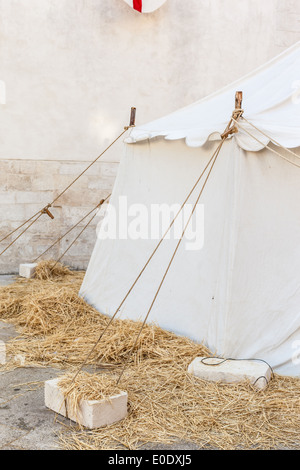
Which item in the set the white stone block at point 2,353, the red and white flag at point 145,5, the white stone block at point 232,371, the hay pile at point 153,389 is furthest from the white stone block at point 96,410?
the red and white flag at point 145,5

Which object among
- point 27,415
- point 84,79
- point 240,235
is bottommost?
point 27,415

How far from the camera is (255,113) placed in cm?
360

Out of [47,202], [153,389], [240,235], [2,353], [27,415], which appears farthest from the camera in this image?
[47,202]

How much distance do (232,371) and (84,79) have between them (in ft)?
16.4

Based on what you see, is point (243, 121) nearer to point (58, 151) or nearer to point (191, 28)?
point (58, 151)

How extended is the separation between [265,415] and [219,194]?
156cm

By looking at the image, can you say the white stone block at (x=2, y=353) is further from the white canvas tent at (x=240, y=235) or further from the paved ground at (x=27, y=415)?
the white canvas tent at (x=240, y=235)

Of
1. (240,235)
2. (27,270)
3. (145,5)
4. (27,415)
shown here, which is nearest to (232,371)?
(240,235)

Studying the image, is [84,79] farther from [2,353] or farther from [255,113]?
[2,353]

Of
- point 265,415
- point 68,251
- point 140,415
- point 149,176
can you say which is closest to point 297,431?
point 265,415

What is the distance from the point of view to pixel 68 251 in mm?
6957

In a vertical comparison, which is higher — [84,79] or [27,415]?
[84,79]

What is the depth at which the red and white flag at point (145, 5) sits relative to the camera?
689 centimetres

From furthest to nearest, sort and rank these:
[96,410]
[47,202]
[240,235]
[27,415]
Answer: [47,202] < [240,235] < [27,415] < [96,410]
